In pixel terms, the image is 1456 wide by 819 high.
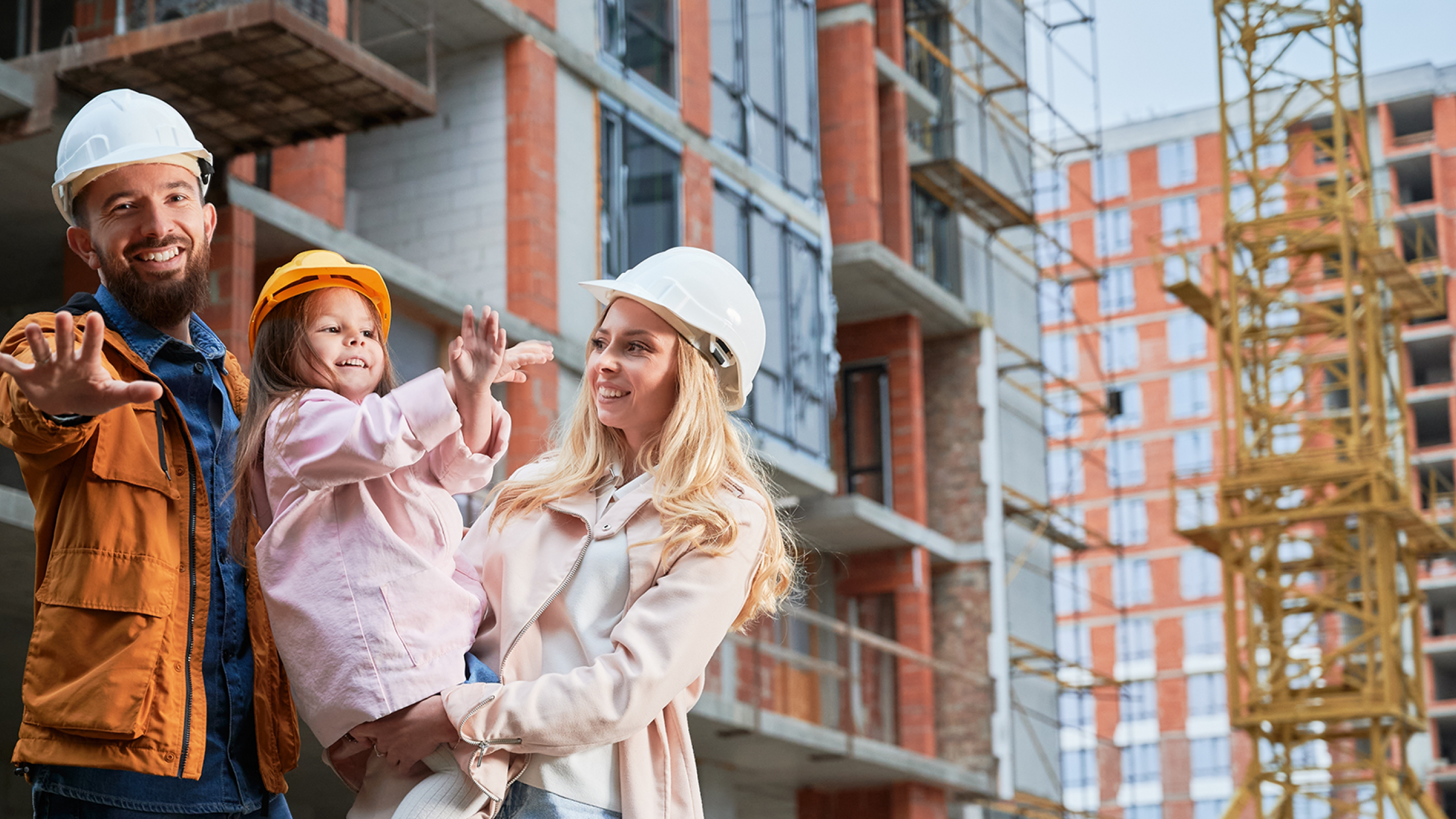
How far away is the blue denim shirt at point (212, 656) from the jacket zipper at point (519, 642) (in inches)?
25.5

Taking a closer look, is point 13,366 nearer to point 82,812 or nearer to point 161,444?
point 161,444

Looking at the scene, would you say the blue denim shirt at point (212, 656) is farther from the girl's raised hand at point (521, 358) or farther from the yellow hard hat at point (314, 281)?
the girl's raised hand at point (521, 358)

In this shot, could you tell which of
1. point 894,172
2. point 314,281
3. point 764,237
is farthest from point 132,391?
point 894,172

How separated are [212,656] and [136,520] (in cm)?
36

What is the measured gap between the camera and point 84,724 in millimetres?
3834

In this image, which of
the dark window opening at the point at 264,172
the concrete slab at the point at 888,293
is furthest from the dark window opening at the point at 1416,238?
the dark window opening at the point at 264,172

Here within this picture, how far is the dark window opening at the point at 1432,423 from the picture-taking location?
74938 millimetres

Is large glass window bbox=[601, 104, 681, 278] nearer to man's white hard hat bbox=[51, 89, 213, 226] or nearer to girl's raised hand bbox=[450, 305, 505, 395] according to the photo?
man's white hard hat bbox=[51, 89, 213, 226]

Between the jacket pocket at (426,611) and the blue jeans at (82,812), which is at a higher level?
the jacket pocket at (426,611)

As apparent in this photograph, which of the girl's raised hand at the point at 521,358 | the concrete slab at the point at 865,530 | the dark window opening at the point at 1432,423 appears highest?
the dark window opening at the point at 1432,423

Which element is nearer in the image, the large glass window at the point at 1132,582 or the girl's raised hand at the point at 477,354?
the girl's raised hand at the point at 477,354

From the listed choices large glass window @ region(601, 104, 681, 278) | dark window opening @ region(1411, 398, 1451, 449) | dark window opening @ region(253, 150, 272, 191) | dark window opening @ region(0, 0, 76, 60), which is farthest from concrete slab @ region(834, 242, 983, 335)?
dark window opening @ region(1411, 398, 1451, 449)

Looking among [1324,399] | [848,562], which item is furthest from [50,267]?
[1324,399]

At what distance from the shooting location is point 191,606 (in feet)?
13.3
